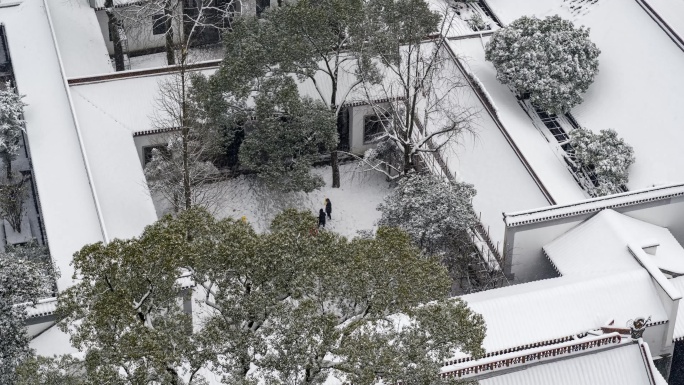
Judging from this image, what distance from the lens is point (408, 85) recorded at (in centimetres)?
3788

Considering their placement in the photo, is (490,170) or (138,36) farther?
(138,36)

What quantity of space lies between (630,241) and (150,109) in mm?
18760

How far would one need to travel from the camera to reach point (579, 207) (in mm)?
36125

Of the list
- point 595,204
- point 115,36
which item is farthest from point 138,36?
point 595,204

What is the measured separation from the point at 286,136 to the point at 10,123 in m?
9.99

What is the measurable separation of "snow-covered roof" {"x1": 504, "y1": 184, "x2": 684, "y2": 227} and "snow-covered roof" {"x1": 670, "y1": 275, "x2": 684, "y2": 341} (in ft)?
10.5

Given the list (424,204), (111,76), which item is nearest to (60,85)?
(111,76)

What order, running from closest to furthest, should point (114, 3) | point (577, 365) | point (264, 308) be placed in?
point (264, 308) → point (577, 365) → point (114, 3)

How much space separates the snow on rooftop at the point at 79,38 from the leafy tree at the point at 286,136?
8839 mm

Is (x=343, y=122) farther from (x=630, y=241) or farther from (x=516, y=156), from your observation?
(x=630, y=241)

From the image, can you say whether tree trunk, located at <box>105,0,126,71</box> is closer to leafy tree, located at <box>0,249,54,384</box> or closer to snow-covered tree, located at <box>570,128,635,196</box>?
leafy tree, located at <box>0,249,54,384</box>

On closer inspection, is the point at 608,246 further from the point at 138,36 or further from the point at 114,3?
the point at 114,3

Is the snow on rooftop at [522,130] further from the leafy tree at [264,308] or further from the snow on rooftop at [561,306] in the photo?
the leafy tree at [264,308]

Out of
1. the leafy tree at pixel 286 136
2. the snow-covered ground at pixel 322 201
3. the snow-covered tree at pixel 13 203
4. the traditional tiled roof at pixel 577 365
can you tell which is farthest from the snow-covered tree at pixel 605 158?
the snow-covered tree at pixel 13 203
